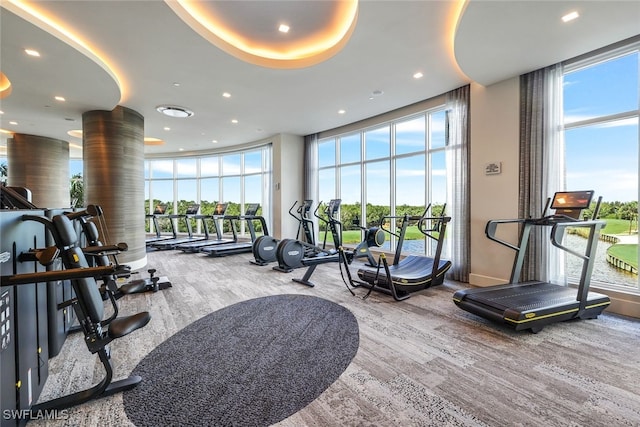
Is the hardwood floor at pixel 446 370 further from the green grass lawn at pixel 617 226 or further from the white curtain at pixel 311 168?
the white curtain at pixel 311 168

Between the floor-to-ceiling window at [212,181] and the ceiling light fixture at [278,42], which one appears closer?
the ceiling light fixture at [278,42]

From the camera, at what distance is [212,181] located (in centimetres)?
1094

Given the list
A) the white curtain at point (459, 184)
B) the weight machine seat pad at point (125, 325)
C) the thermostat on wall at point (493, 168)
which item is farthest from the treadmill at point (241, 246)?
the weight machine seat pad at point (125, 325)

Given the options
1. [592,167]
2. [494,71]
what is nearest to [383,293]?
[592,167]

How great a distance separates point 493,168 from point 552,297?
2152 mm

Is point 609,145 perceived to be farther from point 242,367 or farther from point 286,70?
point 242,367

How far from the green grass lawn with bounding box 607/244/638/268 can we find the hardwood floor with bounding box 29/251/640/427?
775 millimetres

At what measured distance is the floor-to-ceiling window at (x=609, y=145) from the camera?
3.54 metres

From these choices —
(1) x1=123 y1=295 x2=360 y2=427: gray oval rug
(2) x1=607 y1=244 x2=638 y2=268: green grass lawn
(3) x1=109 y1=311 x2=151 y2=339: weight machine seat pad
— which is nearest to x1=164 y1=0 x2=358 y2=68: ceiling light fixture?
(3) x1=109 y1=311 x2=151 y2=339: weight machine seat pad

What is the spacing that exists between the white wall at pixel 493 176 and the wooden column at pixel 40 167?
37.0ft

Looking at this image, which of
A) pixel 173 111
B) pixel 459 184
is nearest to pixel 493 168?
pixel 459 184

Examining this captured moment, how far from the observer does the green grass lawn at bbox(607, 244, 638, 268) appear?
3529mm

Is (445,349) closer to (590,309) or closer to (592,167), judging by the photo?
(590,309)

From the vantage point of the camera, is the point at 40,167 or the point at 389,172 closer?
the point at 389,172
